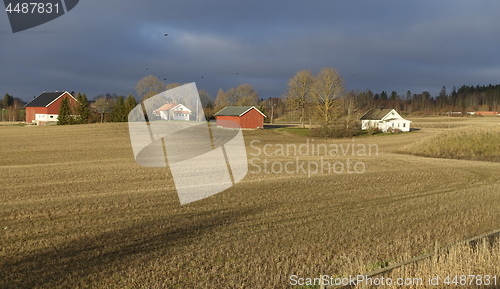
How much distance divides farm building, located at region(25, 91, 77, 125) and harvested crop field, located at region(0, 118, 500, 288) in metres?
68.5

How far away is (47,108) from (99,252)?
283 ft

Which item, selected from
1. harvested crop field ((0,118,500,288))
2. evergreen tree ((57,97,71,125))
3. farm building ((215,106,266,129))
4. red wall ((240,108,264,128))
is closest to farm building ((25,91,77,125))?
evergreen tree ((57,97,71,125))

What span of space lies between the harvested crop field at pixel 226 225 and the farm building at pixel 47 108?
225 feet

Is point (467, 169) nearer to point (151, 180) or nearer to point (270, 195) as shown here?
point (270, 195)

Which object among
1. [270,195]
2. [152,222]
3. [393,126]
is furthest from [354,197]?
[393,126]

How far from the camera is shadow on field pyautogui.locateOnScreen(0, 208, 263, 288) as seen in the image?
775cm

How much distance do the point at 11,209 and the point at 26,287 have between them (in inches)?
305

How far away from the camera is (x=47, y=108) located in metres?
84.8

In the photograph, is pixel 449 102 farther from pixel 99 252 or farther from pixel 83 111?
pixel 99 252

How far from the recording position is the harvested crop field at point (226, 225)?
8.26 m

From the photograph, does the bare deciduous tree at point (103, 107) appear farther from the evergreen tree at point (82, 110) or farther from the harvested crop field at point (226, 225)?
the harvested crop field at point (226, 225)

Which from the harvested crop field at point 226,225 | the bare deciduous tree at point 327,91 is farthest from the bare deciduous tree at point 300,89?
the harvested crop field at point 226,225

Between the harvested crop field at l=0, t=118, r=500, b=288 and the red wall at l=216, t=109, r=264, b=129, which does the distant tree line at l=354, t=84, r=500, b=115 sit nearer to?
the red wall at l=216, t=109, r=264, b=129

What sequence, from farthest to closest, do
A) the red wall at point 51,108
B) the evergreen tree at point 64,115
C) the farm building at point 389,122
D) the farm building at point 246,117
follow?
1. the red wall at point 51,108
2. the evergreen tree at point 64,115
3. the farm building at point 246,117
4. the farm building at point 389,122
